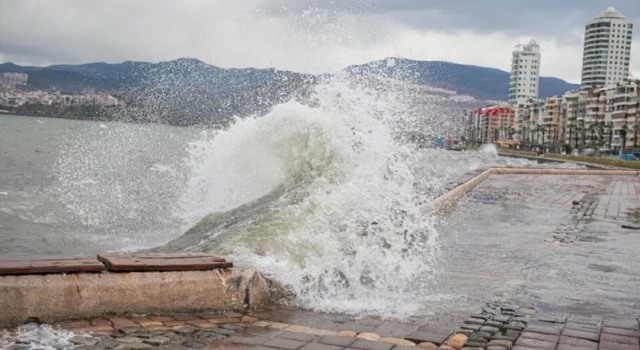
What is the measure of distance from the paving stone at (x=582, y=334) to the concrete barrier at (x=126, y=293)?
2.24 metres

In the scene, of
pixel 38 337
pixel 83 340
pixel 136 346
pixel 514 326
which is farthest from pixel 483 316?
pixel 38 337

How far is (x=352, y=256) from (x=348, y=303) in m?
1.13

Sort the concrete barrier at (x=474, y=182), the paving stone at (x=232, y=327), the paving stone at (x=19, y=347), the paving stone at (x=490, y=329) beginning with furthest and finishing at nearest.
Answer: the concrete barrier at (x=474, y=182), the paving stone at (x=490, y=329), the paving stone at (x=232, y=327), the paving stone at (x=19, y=347)

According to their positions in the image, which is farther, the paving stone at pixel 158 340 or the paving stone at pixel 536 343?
the paving stone at pixel 536 343

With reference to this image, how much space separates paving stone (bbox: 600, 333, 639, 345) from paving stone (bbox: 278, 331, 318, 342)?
2004mm

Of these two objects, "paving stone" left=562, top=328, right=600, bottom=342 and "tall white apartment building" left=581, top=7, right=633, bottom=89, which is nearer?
"paving stone" left=562, top=328, right=600, bottom=342

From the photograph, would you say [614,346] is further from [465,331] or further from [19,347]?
[19,347]

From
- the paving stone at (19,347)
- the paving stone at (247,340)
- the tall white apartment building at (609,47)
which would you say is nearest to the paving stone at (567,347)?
the paving stone at (247,340)

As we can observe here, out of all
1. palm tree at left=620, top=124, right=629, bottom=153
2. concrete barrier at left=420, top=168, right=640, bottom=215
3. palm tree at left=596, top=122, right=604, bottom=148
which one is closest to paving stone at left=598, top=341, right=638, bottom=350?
concrete barrier at left=420, top=168, right=640, bottom=215

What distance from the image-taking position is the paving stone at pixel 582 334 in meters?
4.60

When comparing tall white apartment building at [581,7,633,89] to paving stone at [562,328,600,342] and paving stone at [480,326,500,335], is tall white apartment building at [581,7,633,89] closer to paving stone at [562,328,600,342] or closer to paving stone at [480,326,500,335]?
paving stone at [562,328,600,342]

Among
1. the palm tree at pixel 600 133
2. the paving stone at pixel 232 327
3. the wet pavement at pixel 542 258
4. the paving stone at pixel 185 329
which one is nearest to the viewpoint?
the paving stone at pixel 185 329

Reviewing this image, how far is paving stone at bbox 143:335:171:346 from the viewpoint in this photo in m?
4.13

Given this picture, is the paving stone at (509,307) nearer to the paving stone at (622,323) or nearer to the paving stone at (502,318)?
the paving stone at (502,318)
